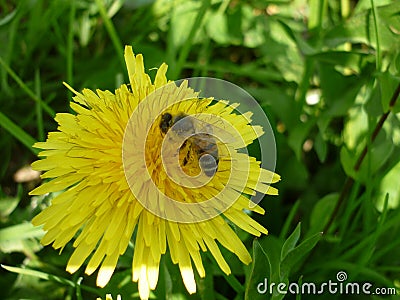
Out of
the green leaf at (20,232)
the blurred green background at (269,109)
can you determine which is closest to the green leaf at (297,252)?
the blurred green background at (269,109)

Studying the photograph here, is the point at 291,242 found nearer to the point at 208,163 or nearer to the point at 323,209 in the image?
the point at 208,163

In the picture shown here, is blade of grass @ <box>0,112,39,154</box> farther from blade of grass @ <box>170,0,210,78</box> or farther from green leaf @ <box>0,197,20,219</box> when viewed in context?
blade of grass @ <box>170,0,210,78</box>

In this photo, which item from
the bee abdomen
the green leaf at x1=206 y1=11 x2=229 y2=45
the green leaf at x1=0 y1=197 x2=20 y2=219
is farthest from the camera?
the green leaf at x1=206 y1=11 x2=229 y2=45

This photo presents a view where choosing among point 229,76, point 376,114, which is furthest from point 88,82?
point 376,114

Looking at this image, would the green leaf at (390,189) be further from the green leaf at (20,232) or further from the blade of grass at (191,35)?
the green leaf at (20,232)

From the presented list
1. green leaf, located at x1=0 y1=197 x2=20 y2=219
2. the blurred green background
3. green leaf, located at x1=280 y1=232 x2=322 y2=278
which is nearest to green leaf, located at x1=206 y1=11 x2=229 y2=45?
the blurred green background

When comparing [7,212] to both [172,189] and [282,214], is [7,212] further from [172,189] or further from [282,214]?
[282,214]
